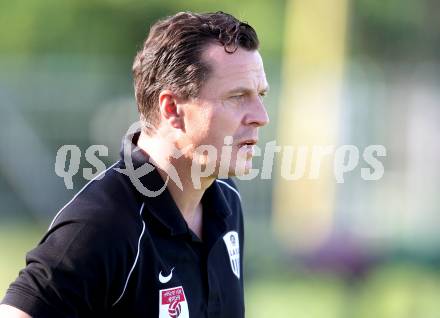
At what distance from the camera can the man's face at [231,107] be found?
8.43 feet

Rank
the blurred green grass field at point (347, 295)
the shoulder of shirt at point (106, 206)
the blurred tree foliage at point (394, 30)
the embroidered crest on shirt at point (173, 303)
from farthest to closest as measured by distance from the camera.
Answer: the blurred tree foliage at point (394, 30), the blurred green grass field at point (347, 295), the embroidered crest on shirt at point (173, 303), the shoulder of shirt at point (106, 206)

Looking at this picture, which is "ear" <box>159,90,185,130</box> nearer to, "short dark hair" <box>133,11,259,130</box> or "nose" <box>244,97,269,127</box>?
"short dark hair" <box>133,11,259,130</box>

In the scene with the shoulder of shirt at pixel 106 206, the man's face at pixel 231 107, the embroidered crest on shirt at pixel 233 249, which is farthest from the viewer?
the embroidered crest on shirt at pixel 233 249

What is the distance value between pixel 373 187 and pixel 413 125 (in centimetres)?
63

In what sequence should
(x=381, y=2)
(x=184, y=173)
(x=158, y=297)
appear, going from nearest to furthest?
(x=158, y=297) → (x=184, y=173) → (x=381, y=2)

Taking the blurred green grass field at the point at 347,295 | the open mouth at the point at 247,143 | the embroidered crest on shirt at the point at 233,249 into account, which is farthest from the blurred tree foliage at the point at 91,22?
the open mouth at the point at 247,143

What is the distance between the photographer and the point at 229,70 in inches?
102

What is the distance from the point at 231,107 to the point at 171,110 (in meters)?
0.18

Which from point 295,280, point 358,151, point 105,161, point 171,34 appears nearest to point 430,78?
point 358,151

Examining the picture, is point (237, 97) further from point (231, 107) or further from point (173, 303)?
point (173, 303)

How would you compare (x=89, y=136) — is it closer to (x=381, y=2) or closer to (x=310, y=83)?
(x=310, y=83)

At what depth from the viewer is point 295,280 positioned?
282 inches

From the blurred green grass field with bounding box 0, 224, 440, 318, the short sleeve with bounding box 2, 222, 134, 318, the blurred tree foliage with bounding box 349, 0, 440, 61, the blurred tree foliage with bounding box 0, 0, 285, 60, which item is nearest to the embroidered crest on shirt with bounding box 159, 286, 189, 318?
the short sleeve with bounding box 2, 222, 134, 318

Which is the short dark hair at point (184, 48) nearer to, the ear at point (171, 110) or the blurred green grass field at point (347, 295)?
the ear at point (171, 110)
